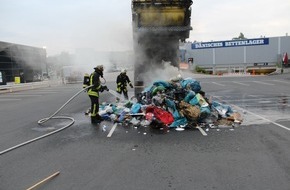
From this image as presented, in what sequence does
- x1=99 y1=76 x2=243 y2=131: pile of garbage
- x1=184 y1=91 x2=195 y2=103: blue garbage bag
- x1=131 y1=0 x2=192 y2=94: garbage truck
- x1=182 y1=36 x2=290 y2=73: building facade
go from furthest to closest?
x1=182 y1=36 x2=290 y2=73: building facade, x1=131 y1=0 x2=192 y2=94: garbage truck, x1=184 y1=91 x2=195 y2=103: blue garbage bag, x1=99 y1=76 x2=243 y2=131: pile of garbage

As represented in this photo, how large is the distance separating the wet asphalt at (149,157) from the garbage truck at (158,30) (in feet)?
17.5

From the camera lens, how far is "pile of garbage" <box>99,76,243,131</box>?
778 cm

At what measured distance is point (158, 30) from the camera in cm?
1195

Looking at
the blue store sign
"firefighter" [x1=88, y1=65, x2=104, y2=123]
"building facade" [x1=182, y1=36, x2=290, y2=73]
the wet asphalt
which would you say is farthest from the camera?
the blue store sign

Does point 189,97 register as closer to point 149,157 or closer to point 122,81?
point 149,157

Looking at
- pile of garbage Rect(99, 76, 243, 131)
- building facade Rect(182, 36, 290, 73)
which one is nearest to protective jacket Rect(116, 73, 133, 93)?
pile of garbage Rect(99, 76, 243, 131)

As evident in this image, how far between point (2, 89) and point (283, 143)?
898 inches

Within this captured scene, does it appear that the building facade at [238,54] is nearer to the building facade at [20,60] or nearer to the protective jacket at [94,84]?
the building facade at [20,60]

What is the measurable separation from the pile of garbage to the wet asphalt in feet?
1.32

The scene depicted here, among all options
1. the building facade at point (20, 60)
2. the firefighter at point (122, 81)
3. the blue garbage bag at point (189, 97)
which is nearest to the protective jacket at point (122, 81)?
Result: the firefighter at point (122, 81)

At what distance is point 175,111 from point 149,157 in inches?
116

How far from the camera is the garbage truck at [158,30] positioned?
448 inches

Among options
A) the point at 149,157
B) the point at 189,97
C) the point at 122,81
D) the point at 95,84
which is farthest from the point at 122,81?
the point at 149,157

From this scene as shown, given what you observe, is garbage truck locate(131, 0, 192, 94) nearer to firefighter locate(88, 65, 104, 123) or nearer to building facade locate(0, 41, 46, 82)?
firefighter locate(88, 65, 104, 123)
